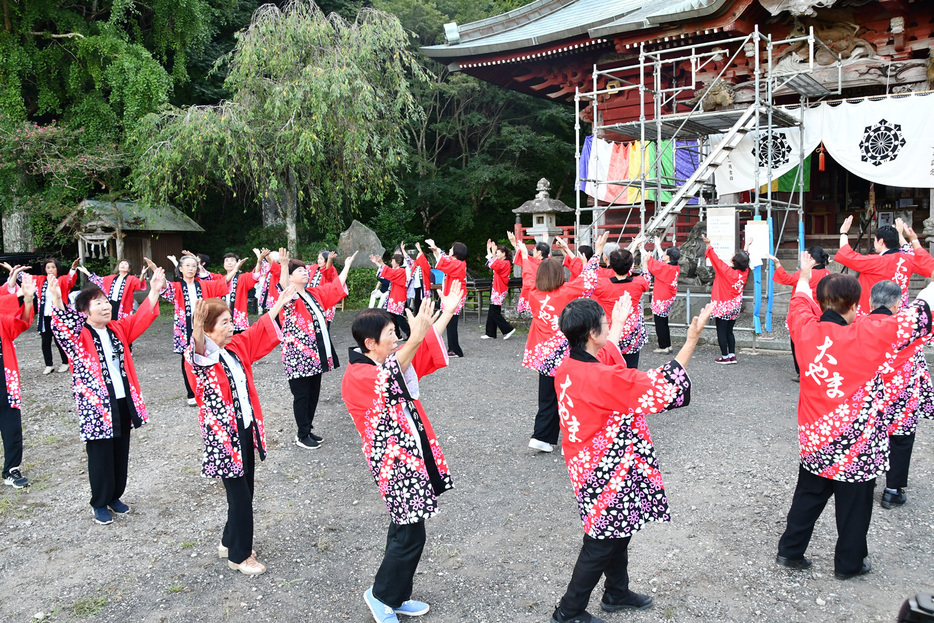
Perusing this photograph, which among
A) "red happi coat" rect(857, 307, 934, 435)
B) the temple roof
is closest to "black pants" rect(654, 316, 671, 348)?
"red happi coat" rect(857, 307, 934, 435)

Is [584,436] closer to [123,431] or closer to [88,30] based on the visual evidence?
[123,431]

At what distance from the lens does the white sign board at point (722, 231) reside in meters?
10.0

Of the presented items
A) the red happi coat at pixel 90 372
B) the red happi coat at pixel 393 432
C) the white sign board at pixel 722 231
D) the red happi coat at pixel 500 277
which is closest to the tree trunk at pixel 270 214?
the red happi coat at pixel 500 277

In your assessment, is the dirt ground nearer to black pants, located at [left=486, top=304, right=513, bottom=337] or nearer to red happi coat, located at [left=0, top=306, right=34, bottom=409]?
red happi coat, located at [left=0, top=306, right=34, bottom=409]

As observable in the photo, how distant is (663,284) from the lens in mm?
9375

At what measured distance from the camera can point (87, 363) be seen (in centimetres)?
449

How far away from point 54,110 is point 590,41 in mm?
11907

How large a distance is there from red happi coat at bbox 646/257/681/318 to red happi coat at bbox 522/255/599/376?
3.48m

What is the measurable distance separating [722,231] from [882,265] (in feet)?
10.7

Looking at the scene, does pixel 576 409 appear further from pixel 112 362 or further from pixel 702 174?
pixel 702 174

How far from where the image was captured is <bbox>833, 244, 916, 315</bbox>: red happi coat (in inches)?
269

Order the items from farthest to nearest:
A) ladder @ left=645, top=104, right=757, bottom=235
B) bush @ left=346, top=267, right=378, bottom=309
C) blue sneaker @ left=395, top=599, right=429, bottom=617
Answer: bush @ left=346, top=267, right=378, bottom=309, ladder @ left=645, top=104, right=757, bottom=235, blue sneaker @ left=395, top=599, right=429, bottom=617

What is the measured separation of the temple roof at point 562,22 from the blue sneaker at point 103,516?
11117 mm

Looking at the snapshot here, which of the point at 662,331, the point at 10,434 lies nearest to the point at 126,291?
the point at 10,434
